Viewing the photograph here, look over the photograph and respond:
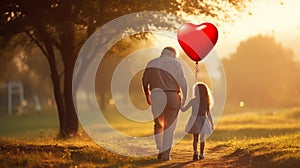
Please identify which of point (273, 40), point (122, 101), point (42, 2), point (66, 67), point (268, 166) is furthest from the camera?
point (122, 101)

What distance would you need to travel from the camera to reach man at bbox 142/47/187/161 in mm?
13336

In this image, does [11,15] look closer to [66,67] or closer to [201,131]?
[66,67]

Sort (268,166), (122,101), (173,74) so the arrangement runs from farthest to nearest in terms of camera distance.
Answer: (122,101) → (173,74) → (268,166)

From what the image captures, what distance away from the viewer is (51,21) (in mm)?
19625

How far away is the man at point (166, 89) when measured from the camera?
13336mm

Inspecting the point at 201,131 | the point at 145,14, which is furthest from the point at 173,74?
the point at 145,14

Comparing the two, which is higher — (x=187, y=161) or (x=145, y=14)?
(x=145, y=14)

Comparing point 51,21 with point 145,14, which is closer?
point 51,21

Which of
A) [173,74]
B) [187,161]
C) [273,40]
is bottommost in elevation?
[187,161]

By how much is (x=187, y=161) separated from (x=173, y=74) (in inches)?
76.9

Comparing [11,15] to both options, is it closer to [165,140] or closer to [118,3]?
[118,3]

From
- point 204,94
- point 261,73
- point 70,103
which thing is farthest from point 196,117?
point 261,73

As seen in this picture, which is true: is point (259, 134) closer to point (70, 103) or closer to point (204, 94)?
point (70, 103)

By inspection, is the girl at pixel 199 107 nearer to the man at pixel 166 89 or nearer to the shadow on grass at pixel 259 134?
the man at pixel 166 89
